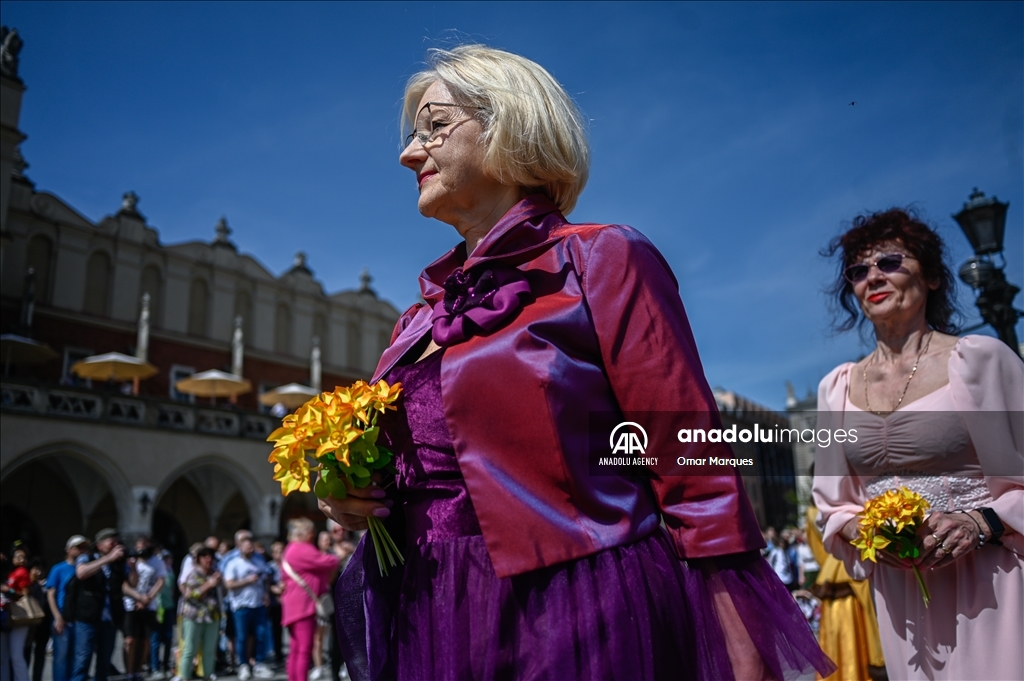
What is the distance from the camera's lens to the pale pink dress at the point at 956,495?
2.33 meters

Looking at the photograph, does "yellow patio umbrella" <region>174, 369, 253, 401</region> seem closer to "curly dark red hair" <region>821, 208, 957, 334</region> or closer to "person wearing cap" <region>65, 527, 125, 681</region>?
"person wearing cap" <region>65, 527, 125, 681</region>

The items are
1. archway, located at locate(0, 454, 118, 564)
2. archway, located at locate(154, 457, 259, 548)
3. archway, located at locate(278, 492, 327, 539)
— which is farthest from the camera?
archway, located at locate(278, 492, 327, 539)

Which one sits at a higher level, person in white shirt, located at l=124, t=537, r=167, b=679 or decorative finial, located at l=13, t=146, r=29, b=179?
decorative finial, located at l=13, t=146, r=29, b=179

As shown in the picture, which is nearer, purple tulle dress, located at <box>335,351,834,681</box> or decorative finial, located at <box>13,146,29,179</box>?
purple tulle dress, located at <box>335,351,834,681</box>

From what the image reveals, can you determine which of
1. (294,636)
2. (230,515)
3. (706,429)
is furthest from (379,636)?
(230,515)

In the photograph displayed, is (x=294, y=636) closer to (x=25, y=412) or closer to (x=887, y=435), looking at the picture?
(x=887, y=435)

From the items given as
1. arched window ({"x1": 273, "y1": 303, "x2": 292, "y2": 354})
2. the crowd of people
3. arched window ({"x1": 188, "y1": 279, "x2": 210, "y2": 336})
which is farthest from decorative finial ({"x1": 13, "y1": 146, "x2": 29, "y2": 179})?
the crowd of people

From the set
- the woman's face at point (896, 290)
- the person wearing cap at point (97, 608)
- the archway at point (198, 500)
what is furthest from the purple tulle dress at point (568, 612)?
the archway at point (198, 500)

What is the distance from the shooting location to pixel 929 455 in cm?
259

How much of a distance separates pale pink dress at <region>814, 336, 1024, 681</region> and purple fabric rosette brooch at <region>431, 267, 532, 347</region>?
5.59ft

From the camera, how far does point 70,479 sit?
2241 centimetres

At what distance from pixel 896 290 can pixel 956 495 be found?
73 cm

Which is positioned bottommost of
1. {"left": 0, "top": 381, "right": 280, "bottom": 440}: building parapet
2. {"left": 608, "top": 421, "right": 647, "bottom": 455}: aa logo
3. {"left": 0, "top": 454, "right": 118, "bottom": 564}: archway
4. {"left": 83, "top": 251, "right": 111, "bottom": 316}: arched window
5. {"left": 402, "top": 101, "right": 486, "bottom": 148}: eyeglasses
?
{"left": 608, "top": 421, "right": 647, "bottom": 455}: aa logo

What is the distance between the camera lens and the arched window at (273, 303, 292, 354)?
31969 millimetres
